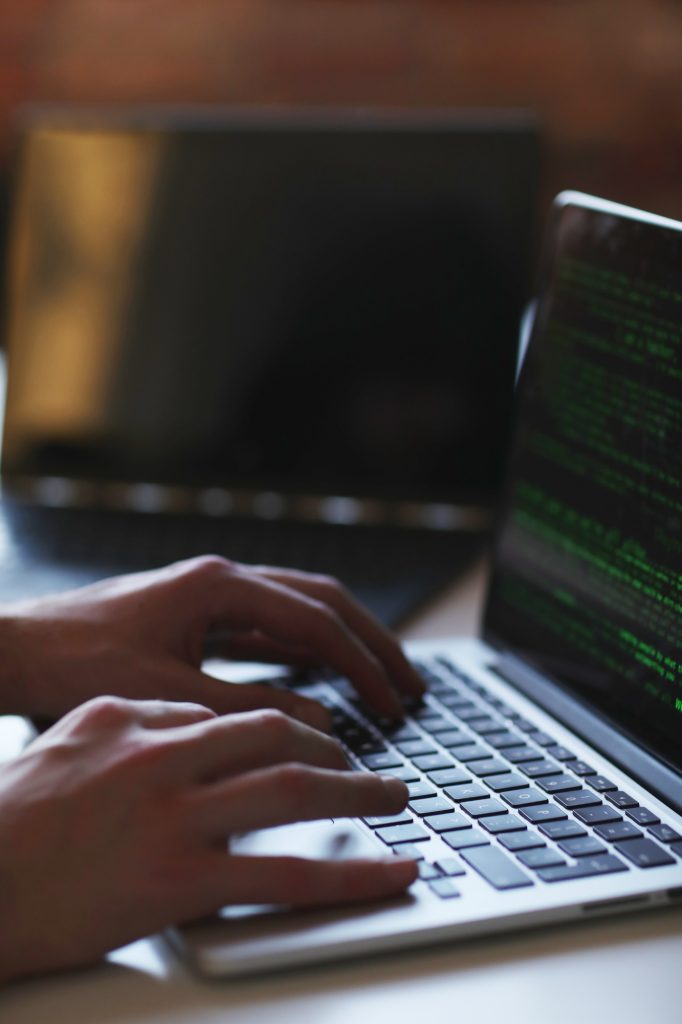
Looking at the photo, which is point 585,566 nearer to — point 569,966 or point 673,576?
point 673,576

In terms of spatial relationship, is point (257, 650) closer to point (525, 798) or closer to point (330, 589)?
point (330, 589)

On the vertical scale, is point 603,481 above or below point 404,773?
above

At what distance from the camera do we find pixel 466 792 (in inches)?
25.3

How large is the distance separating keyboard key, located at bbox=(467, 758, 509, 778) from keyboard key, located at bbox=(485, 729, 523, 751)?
0.02 metres

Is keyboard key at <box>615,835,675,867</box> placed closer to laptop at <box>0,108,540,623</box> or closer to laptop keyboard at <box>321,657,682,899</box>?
laptop keyboard at <box>321,657,682,899</box>

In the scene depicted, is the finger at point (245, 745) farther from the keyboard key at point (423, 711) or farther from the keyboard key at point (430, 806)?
the keyboard key at point (423, 711)

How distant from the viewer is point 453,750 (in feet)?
2.30

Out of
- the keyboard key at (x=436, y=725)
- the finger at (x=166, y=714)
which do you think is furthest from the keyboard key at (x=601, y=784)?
the finger at (x=166, y=714)

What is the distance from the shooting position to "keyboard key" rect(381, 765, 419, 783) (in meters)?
0.66

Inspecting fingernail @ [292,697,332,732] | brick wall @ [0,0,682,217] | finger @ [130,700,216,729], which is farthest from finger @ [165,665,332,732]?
brick wall @ [0,0,682,217]

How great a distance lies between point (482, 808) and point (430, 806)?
0.03 metres

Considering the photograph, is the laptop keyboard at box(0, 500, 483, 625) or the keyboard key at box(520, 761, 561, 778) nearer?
the keyboard key at box(520, 761, 561, 778)

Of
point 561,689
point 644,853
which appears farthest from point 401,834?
point 561,689

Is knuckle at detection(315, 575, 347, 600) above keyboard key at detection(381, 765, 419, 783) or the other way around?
above
